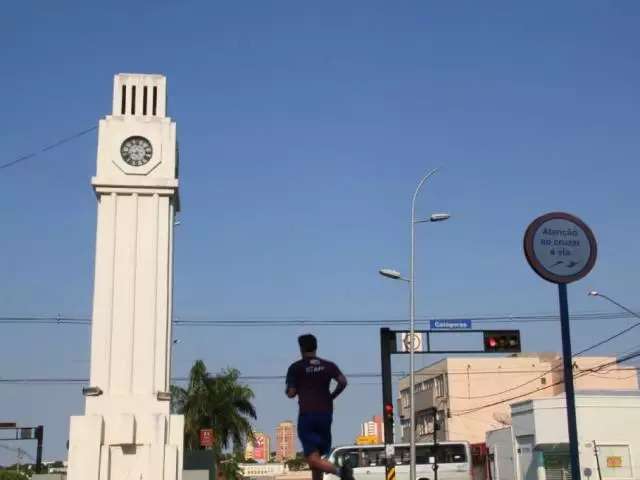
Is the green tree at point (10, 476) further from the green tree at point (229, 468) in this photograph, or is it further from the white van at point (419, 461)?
the white van at point (419, 461)

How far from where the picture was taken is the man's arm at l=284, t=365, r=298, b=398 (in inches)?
314

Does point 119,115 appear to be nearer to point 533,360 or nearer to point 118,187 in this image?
point 118,187

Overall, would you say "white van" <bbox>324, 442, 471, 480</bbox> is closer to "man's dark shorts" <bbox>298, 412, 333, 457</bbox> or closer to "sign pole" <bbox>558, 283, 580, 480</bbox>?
"sign pole" <bbox>558, 283, 580, 480</bbox>

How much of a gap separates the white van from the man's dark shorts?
35075mm

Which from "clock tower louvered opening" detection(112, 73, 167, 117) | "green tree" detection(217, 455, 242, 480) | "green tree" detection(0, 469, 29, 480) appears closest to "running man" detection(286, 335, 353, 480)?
"clock tower louvered opening" detection(112, 73, 167, 117)

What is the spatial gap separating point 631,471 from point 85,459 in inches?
1142

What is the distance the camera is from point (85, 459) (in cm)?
2819

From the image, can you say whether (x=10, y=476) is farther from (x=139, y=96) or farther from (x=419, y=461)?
(x=139, y=96)

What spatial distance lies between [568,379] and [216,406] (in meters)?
45.9

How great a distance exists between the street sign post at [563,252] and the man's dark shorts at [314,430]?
133 inches

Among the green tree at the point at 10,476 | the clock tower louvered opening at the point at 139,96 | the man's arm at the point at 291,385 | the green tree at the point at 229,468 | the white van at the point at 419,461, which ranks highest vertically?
the clock tower louvered opening at the point at 139,96

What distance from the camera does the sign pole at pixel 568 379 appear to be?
962cm

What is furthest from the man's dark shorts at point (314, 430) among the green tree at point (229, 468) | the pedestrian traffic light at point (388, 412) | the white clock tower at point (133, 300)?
the green tree at point (229, 468)

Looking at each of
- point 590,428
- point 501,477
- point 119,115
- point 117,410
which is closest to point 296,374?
point 117,410
